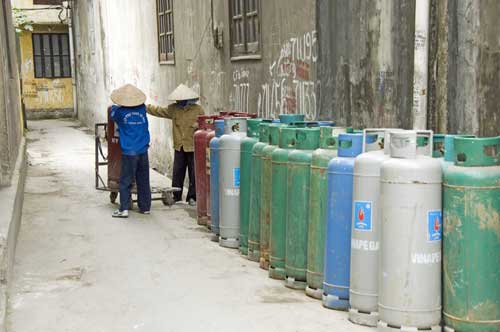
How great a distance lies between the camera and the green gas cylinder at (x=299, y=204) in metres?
5.75

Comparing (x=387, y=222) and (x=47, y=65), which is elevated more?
(x=47, y=65)

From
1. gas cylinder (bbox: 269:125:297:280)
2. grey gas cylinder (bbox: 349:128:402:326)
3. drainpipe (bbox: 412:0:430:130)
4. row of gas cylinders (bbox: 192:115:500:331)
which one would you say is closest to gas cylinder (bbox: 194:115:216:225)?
row of gas cylinders (bbox: 192:115:500:331)

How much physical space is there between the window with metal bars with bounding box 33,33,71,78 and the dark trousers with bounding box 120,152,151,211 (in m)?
23.8

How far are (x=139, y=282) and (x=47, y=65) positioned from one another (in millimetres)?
27320

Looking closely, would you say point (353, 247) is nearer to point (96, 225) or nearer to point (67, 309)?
point (67, 309)

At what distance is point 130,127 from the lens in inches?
362

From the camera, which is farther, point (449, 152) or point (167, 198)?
point (167, 198)

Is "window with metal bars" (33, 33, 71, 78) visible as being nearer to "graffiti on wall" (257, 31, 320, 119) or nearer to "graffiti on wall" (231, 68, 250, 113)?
"graffiti on wall" (231, 68, 250, 113)

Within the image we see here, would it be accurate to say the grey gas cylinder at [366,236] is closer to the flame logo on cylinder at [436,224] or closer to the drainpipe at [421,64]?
the flame logo on cylinder at [436,224]

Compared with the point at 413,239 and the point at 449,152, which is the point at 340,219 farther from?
the point at 449,152

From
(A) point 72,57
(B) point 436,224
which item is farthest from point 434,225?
(A) point 72,57

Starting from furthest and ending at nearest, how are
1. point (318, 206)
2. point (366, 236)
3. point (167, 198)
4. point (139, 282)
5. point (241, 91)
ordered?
point (167, 198) → point (241, 91) → point (139, 282) → point (318, 206) → point (366, 236)

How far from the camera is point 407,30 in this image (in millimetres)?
6121

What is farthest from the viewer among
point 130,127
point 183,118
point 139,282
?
point 183,118
